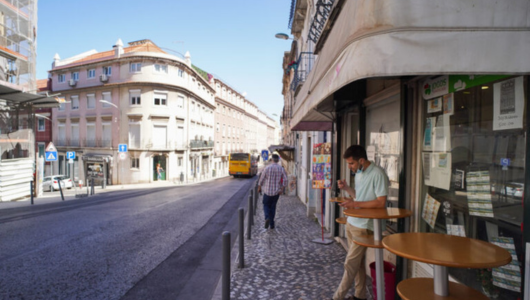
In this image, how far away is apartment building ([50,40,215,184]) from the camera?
3494cm

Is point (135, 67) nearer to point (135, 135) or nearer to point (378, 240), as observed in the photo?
point (135, 135)

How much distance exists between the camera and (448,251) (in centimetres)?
196

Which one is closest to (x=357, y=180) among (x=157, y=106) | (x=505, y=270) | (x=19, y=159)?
(x=505, y=270)

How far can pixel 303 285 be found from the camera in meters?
4.48

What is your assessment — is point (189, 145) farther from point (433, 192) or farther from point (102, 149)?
point (433, 192)

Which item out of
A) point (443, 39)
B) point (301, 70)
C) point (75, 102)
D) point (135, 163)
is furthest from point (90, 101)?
point (443, 39)

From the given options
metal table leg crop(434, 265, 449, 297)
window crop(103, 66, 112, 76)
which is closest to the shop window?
metal table leg crop(434, 265, 449, 297)

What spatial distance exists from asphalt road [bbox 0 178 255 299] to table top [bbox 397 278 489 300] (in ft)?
9.94

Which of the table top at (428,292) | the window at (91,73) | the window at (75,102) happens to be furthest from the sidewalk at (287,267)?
the window at (75,102)

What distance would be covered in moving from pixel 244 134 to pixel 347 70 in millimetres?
69562

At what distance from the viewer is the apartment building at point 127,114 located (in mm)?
34938

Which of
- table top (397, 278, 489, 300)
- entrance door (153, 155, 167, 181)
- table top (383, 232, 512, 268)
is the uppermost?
table top (383, 232, 512, 268)

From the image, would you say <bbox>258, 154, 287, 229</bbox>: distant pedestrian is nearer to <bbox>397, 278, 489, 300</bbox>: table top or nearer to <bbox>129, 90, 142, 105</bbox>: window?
<bbox>397, 278, 489, 300</bbox>: table top

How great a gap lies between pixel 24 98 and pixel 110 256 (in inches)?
592
